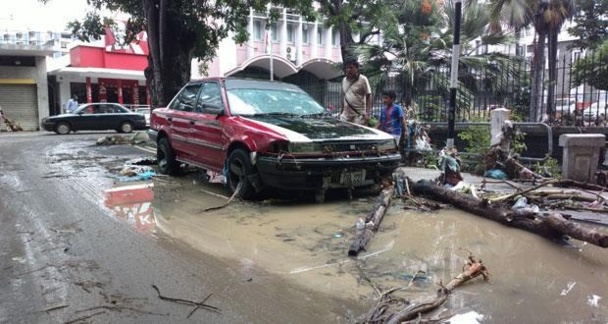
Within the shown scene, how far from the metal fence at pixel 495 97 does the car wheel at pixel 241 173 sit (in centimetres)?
548

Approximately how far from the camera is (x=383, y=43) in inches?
680

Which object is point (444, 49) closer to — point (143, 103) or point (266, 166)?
point (266, 166)

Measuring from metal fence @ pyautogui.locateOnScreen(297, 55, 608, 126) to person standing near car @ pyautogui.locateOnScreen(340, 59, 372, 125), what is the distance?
266cm

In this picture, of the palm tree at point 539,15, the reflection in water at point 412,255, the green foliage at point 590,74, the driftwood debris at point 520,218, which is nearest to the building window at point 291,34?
the palm tree at point 539,15

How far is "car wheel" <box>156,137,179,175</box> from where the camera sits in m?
8.95

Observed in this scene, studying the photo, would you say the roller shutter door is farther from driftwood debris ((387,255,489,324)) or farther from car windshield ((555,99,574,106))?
driftwood debris ((387,255,489,324))

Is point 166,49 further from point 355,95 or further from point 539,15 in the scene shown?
point 539,15

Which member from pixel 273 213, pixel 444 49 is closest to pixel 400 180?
pixel 273 213

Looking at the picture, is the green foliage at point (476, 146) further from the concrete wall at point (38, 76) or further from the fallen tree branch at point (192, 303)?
the concrete wall at point (38, 76)

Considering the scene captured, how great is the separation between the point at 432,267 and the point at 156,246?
2507mm

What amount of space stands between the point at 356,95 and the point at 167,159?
342cm

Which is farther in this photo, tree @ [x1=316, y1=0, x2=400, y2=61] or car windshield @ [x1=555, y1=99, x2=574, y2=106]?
tree @ [x1=316, y1=0, x2=400, y2=61]

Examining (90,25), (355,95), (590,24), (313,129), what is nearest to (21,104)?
(90,25)

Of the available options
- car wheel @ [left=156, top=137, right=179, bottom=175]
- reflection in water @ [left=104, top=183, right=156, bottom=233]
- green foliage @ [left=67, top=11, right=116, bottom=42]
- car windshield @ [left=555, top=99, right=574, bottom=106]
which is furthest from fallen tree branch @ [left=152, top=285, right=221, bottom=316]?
green foliage @ [left=67, top=11, right=116, bottom=42]
